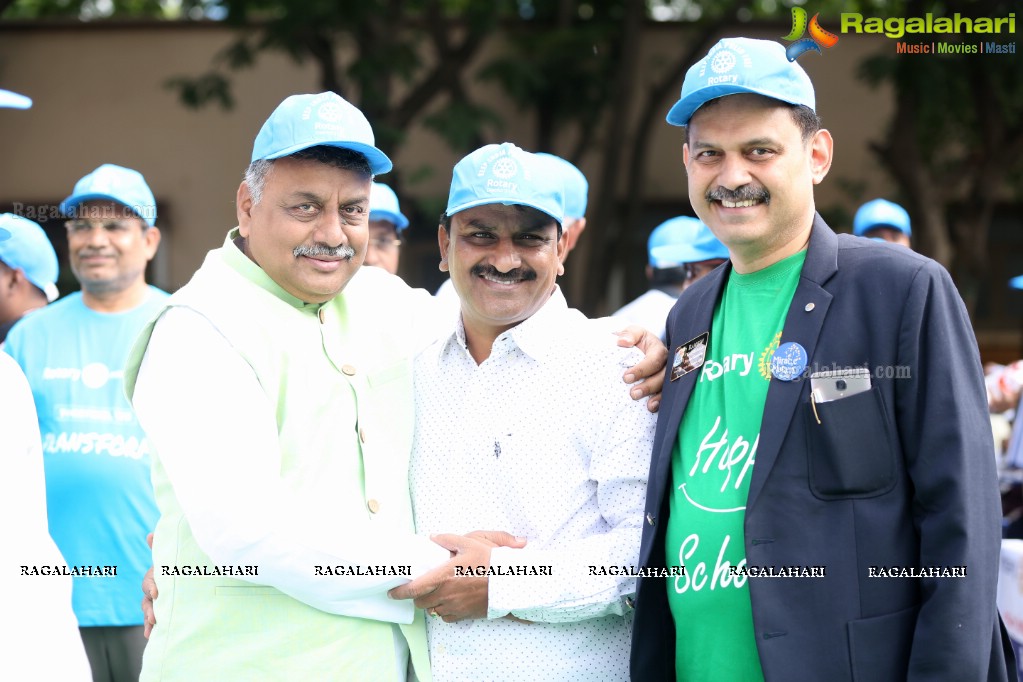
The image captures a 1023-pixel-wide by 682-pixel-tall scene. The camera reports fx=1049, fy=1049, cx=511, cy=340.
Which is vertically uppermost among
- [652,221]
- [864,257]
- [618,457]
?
[652,221]

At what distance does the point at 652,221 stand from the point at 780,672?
12.2 metres

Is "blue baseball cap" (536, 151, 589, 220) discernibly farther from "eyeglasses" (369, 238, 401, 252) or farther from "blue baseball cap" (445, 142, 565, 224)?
"blue baseball cap" (445, 142, 565, 224)

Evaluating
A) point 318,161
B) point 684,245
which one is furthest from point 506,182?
point 684,245

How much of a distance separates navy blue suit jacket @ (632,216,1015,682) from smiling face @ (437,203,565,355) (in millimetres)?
774

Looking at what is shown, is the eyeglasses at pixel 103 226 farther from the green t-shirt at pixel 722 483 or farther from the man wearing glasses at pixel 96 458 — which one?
the green t-shirt at pixel 722 483

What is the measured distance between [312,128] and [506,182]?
541mm

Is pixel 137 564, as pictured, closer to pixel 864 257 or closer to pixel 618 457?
pixel 618 457

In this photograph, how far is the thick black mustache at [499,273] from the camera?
2.93 m

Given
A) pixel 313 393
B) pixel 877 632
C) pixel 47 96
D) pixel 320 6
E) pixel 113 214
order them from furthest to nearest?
pixel 47 96 → pixel 320 6 → pixel 113 214 → pixel 313 393 → pixel 877 632

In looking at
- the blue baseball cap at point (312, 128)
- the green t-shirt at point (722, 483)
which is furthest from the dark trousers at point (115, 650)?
the green t-shirt at point (722, 483)

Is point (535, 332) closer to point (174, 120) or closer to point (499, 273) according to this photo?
point (499, 273)

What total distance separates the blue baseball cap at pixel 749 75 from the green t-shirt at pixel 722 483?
412 millimetres

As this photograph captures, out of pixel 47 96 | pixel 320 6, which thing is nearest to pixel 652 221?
pixel 320 6

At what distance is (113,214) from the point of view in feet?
16.1
